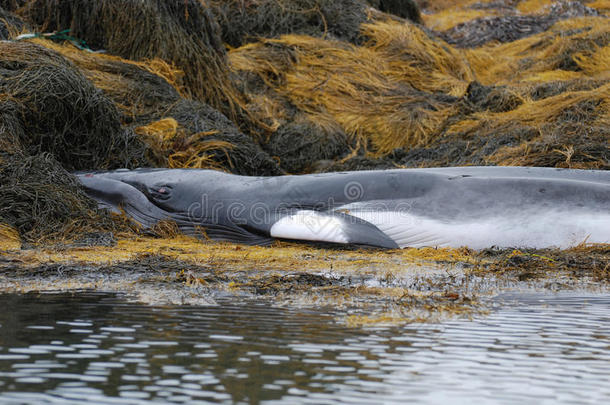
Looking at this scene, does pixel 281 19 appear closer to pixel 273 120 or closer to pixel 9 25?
pixel 273 120

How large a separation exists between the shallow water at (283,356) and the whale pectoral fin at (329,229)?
7.41ft

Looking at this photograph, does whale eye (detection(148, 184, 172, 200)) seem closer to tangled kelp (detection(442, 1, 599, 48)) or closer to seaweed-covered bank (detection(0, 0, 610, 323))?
seaweed-covered bank (detection(0, 0, 610, 323))

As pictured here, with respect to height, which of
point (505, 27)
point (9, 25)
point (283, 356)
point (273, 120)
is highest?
point (505, 27)

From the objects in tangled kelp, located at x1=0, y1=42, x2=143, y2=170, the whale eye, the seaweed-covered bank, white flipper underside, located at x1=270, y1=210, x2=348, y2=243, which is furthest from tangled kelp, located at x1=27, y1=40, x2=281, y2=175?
white flipper underside, located at x1=270, y1=210, x2=348, y2=243

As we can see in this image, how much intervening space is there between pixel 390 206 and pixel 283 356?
335 cm

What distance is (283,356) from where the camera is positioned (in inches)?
85.3

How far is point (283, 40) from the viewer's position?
12492 mm

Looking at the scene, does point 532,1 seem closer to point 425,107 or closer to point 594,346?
point 425,107

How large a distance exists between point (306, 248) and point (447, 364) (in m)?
3.16

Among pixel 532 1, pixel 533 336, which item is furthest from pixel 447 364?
pixel 532 1

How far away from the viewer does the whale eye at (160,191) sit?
240 inches

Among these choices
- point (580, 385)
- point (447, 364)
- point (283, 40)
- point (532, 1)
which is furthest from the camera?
point (532, 1)

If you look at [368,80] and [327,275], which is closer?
[327,275]

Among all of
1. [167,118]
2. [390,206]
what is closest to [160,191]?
[390,206]
